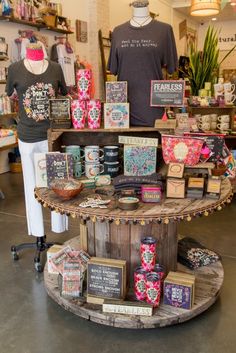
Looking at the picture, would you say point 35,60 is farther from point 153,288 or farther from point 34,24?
point 34,24

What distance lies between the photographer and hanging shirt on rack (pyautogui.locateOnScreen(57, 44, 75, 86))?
21.7 ft

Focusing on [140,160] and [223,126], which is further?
[223,126]

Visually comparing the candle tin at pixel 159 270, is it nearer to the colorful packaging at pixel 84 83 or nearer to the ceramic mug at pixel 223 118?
the colorful packaging at pixel 84 83

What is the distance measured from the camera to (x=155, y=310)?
217cm

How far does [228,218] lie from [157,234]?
1.97 meters

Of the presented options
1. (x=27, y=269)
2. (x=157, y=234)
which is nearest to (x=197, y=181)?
(x=157, y=234)

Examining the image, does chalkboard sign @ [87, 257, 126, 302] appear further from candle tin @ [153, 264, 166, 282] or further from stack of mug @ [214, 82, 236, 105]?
stack of mug @ [214, 82, 236, 105]

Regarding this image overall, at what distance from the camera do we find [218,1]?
5938 mm

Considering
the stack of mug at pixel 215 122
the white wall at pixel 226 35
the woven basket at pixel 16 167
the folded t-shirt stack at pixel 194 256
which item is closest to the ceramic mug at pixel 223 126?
the stack of mug at pixel 215 122

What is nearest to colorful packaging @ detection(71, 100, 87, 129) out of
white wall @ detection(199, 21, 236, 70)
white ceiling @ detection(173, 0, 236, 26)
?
white ceiling @ detection(173, 0, 236, 26)

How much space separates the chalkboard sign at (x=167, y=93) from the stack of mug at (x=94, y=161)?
0.41m

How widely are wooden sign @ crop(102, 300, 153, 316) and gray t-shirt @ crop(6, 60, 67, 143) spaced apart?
1.37m

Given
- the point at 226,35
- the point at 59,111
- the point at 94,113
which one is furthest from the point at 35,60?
the point at 226,35

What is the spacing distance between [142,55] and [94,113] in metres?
0.59
